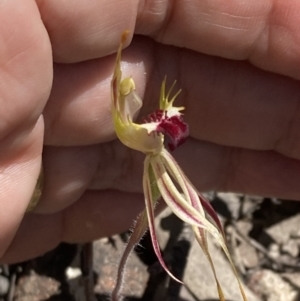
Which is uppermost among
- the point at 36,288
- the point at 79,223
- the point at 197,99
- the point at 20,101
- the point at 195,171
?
the point at 20,101

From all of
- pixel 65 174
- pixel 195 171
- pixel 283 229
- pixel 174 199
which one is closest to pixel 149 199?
pixel 174 199

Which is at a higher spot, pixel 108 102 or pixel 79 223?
pixel 108 102

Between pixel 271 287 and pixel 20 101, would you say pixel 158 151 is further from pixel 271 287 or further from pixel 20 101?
pixel 271 287

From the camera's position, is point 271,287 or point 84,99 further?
point 271,287

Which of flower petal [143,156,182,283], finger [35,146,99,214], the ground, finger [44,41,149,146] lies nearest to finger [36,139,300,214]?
finger [35,146,99,214]

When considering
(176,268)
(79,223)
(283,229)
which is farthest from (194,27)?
(283,229)

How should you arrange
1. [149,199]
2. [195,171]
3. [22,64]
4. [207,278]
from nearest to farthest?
[22,64]
[149,199]
[195,171]
[207,278]

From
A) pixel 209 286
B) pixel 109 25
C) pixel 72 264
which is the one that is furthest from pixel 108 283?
pixel 109 25

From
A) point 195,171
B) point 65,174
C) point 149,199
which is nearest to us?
point 149,199

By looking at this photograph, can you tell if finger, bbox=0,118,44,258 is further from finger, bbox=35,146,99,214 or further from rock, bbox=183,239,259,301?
rock, bbox=183,239,259,301
